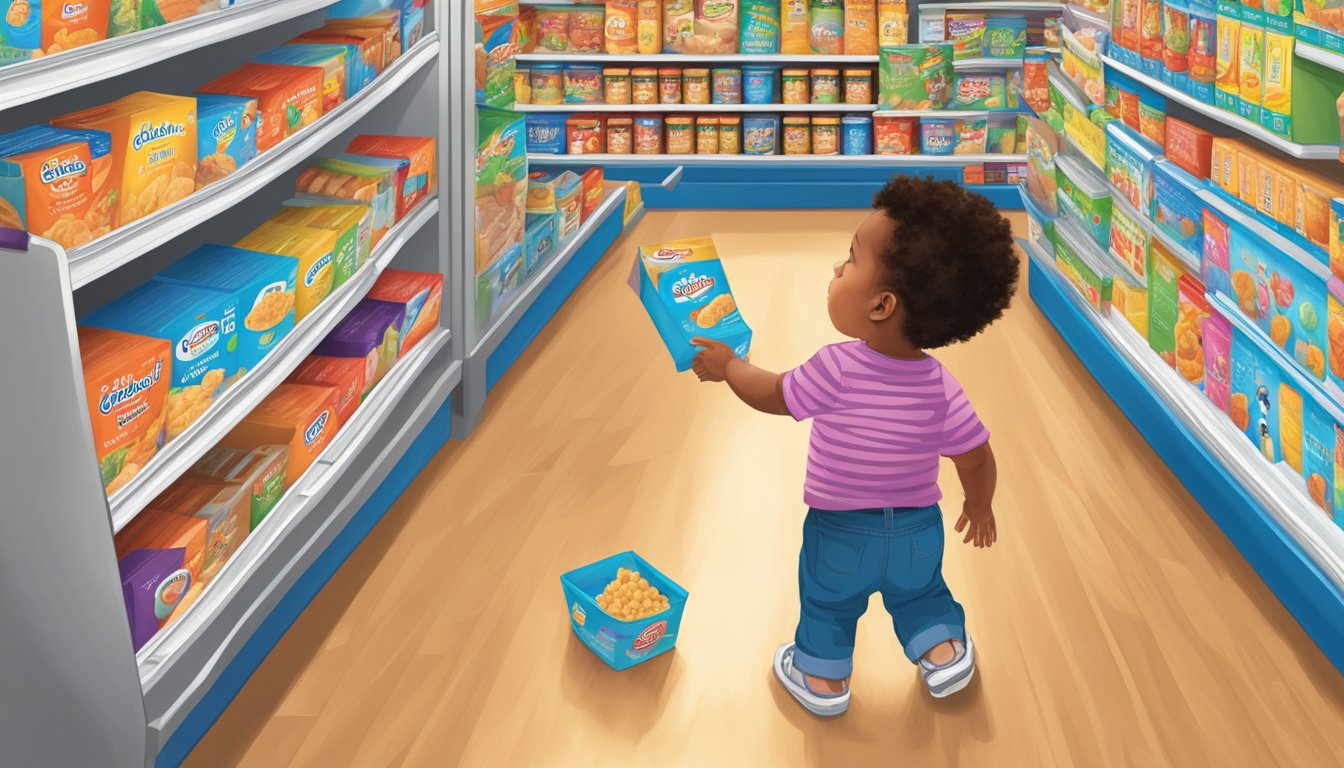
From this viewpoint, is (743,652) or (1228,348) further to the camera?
(1228,348)

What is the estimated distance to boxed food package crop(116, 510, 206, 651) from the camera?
221 cm

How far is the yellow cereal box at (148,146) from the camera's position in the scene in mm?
2158

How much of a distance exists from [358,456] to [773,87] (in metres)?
4.36

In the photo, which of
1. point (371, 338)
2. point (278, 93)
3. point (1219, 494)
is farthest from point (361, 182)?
point (1219, 494)

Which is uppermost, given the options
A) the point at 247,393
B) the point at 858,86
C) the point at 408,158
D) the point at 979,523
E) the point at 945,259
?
the point at 858,86

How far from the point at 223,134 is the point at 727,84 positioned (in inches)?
185

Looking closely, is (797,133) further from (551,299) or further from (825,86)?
(551,299)

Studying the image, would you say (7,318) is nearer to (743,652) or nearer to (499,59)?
(743,652)

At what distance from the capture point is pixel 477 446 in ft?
12.7

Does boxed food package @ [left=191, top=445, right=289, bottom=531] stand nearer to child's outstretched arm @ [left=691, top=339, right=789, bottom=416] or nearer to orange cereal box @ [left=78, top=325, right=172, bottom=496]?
orange cereal box @ [left=78, top=325, right=172, bottom=496]

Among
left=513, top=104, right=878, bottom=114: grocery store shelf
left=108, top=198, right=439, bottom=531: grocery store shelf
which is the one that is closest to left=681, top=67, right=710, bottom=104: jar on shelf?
left=513, top=104, right=878, bottom=114: grocery store shelf

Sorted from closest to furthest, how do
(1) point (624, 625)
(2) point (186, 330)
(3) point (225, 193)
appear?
(2) point (186, 330) → (3) point (225, 193) → (1) point (624, 625)

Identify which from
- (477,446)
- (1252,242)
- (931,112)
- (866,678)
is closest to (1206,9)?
(1252,242)

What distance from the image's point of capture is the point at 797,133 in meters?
6.97
